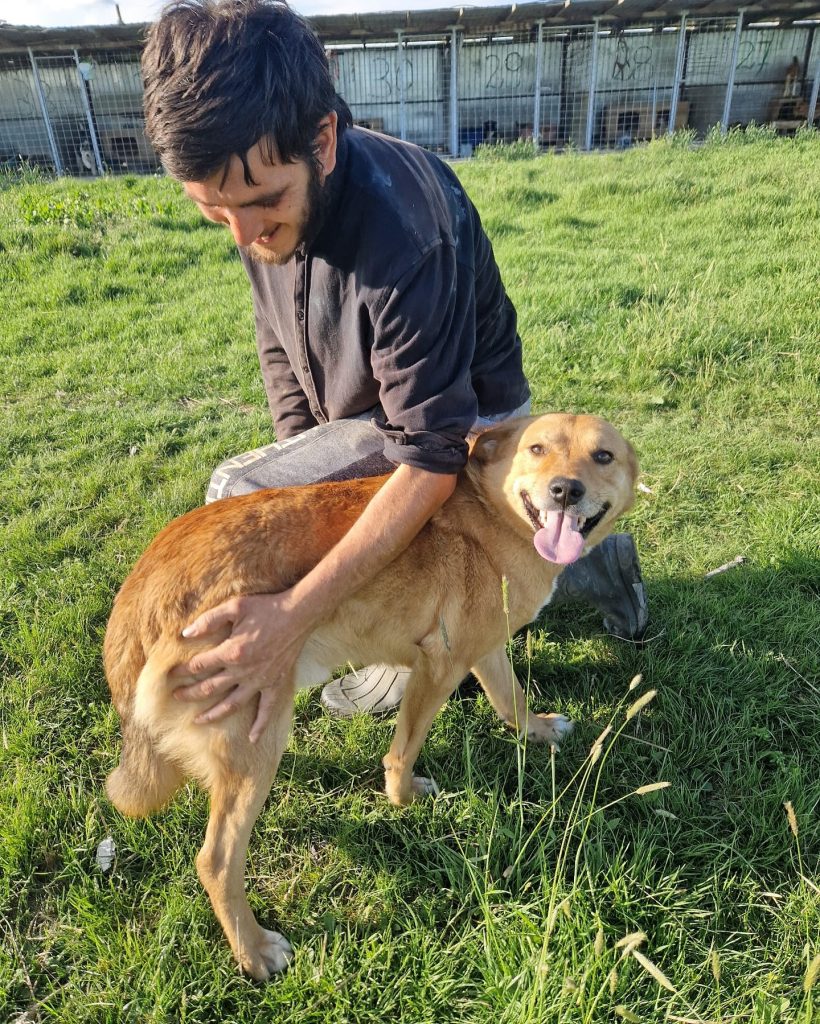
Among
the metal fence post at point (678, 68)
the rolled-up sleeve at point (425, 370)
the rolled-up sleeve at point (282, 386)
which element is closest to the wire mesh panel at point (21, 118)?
the metal fence post at point (678, 68)

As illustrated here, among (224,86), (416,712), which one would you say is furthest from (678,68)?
(416,712)

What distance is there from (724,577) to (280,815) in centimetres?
238

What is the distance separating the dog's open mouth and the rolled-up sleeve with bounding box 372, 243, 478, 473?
0.35 metres

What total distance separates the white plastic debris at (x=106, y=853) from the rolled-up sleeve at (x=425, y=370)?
1600mm

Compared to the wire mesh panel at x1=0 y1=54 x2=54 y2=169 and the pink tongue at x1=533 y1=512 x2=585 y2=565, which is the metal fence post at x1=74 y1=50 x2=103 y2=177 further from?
the pink tongue at x1=533 y1=512 x2=585 y2=565

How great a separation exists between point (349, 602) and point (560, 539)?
0.74 meters

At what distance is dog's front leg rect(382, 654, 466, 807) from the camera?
7.55 ft

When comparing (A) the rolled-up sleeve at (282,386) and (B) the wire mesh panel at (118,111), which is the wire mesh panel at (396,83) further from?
(A) the rolled-up sleeve at (282,386)

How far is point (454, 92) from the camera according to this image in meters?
16.1

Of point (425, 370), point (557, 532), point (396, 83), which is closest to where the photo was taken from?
point (425, 370)

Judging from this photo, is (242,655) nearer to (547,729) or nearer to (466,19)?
(547,729)

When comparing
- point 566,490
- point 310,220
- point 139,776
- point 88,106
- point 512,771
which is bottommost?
point 512,771

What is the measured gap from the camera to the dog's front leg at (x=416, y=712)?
2.30 m

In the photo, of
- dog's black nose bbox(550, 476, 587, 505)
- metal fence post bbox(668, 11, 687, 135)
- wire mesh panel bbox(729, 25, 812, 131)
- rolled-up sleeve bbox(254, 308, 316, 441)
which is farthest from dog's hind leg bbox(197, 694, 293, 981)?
wire mesh panel bbox(729, 25, 812, 131)
